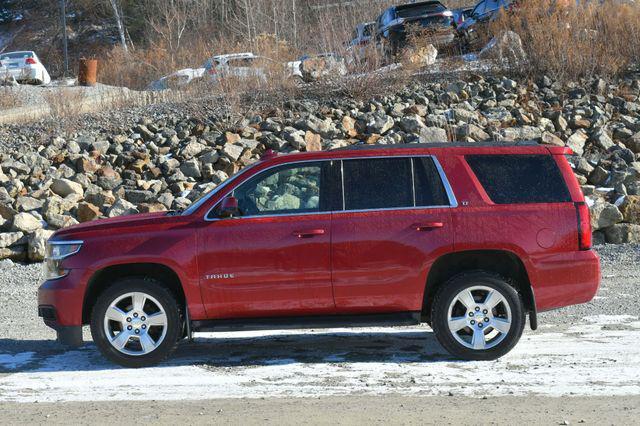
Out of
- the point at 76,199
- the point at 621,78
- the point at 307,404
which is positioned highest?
the point at 621,78

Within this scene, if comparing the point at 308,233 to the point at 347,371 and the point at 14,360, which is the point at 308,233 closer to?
the point at 347,371

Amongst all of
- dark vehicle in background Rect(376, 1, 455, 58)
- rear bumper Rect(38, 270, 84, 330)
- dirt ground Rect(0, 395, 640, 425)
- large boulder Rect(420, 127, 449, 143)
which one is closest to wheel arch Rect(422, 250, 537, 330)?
dirt ground Rect(0, 395, 640, 425)

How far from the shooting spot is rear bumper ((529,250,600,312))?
7656 millimetres

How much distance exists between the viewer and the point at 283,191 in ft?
26.1

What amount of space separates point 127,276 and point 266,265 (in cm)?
121

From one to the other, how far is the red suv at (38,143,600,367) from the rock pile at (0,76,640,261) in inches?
309

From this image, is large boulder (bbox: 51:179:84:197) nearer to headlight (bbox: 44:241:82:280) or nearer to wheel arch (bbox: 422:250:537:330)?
headlight (bbox: 44:241:82:280)

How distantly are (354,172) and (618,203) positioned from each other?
921 centimetres

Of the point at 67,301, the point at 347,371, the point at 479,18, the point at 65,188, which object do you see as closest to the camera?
the point at 347,371

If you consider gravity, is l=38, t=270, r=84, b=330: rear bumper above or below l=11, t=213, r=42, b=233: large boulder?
below

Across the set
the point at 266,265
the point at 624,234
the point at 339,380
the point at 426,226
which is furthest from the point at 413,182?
the point at 624,234

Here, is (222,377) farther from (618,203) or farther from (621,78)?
(621,78)

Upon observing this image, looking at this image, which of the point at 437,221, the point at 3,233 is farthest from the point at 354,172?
the point at 3,233

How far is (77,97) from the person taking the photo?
23.6 meters
